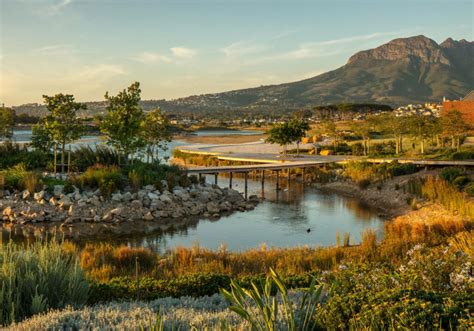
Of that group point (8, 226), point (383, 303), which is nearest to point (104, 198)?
point (8, 226)

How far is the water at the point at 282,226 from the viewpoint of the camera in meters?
18.8

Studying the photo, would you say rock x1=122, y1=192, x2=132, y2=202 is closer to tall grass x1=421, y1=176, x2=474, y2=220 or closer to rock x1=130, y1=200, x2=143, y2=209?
rock x1=130, y1=200, x2=143, y2=209

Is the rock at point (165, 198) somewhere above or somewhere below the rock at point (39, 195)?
below

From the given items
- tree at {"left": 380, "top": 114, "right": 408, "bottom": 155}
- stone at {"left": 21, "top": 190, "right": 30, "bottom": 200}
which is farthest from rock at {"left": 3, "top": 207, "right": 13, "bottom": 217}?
tree at {"left": 380, "top": 114, "right": 408, "bottom": 155}

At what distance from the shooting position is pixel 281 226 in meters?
21.9

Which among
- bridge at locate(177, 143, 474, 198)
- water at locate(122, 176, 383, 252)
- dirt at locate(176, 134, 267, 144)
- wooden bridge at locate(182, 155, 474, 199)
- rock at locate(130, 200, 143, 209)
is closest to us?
water at locate(122, 176, 383, 252)

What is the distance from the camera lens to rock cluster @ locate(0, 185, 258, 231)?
22.2m

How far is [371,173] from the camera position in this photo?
107 ft

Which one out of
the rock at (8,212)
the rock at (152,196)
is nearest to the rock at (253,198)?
the rock at (152,196)

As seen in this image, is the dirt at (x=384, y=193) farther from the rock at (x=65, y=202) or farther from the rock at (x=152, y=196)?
the rock at (x=65, y=202)

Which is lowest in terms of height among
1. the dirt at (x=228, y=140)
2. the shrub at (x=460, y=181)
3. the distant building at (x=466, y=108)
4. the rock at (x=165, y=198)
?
the rock at (x=165, y=198)

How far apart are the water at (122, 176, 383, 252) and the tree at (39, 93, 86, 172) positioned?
29.1 ft

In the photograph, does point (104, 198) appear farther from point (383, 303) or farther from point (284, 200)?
point (383, 303)

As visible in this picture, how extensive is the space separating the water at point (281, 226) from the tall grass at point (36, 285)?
10135 mm
